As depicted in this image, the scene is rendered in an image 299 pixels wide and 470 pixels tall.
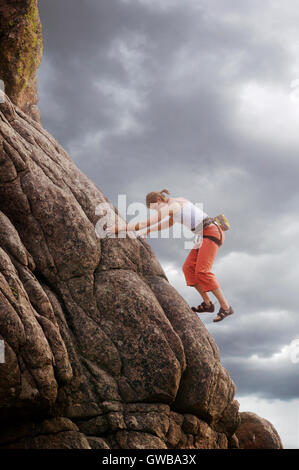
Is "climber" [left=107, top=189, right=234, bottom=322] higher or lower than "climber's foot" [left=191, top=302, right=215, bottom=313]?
higher

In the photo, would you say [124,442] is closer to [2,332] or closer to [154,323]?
[154,323]

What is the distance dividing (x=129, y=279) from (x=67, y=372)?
176 inches

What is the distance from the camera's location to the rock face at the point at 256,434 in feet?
79.8

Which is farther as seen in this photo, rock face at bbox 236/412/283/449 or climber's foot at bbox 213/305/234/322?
rock face at bbox 236/412/283/449

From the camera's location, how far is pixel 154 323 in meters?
16.9

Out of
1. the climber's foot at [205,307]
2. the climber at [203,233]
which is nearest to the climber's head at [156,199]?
the climber at [203,233]

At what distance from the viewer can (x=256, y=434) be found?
24.6 m

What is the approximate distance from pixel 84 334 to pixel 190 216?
7.91 meters

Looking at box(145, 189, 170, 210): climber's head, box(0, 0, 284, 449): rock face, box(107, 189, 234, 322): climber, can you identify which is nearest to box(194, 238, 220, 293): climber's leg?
box(107, 189, 234, 322): climber

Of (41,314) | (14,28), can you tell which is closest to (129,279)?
(41,314)

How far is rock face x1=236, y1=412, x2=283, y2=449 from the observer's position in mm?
24328

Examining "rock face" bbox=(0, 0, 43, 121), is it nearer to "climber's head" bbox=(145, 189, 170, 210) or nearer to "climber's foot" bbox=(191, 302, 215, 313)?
"climber's head" bbox=(145, 189, 170, 210)

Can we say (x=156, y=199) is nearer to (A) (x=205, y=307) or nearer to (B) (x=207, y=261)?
(B) (x=207, y=261)

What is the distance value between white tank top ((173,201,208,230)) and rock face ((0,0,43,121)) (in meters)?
11.1
